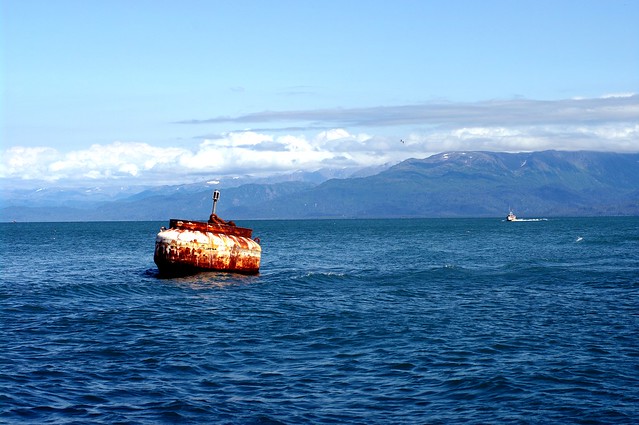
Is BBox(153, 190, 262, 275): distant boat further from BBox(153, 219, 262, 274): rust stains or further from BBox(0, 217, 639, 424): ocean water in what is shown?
BBox(0, 217, 639, 424): ocean water

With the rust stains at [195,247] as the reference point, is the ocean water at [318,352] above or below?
below

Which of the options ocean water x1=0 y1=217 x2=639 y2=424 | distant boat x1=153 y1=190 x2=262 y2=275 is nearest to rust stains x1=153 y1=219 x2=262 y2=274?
distant boat x1=153 y1=190 x2=262 y2=275

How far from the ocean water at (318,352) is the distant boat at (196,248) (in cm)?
90

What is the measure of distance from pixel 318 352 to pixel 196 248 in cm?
2075

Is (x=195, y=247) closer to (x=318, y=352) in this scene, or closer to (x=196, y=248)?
(x=196, y=248)

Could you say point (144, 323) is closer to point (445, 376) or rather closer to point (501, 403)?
point (445, 376)

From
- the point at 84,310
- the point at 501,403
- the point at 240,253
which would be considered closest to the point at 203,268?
the point at 240,253

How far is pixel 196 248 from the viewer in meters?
44.0

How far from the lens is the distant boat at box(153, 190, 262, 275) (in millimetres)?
44031

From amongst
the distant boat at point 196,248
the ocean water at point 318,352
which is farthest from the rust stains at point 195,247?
the ocean water at point 318,352

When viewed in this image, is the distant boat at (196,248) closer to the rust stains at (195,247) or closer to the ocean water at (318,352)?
the rust stains at (195,247)

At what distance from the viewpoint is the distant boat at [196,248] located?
4403cm

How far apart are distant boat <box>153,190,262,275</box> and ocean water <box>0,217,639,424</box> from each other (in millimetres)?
904

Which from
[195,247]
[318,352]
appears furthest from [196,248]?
[318,352]
